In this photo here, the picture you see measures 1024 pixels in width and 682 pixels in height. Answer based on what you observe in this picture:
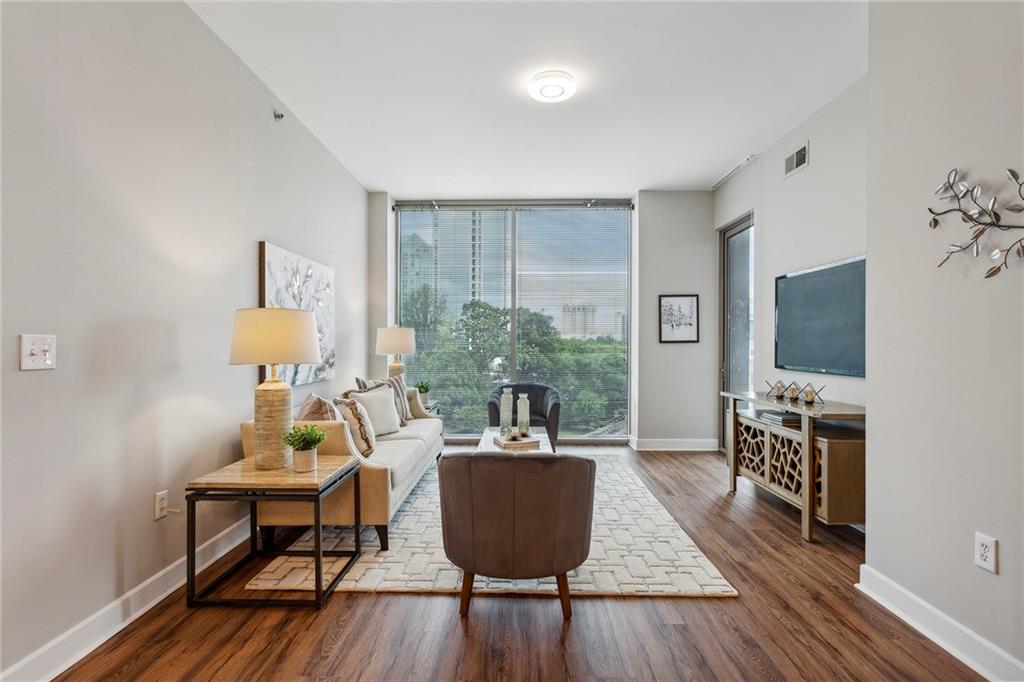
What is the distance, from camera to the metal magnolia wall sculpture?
1.78 metres

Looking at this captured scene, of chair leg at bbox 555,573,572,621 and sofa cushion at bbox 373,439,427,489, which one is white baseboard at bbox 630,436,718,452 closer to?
sofa cushion at bbox 373,439,427,489

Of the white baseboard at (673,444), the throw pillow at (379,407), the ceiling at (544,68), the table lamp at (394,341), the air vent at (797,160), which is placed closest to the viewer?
the ceiling at (544,68)

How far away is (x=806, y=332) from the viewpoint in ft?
12.3

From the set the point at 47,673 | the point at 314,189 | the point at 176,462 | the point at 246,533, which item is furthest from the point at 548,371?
the point at 47,673

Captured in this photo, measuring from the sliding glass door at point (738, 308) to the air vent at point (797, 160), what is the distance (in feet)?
2.78

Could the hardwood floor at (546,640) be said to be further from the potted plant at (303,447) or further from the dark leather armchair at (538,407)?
the dark leather armchair at (538,407)

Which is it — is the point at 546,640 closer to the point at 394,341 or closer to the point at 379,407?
the point at 379,407

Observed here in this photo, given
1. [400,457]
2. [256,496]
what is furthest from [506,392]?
[256,496]

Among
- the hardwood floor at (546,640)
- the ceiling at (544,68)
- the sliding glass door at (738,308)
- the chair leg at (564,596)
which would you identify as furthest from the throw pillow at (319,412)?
the sliding glass door at (738,308)

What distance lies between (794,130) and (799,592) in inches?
134

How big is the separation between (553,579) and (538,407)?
9.57 ft

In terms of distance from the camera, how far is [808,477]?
120 inches

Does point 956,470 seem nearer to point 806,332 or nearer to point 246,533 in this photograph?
point 806,332

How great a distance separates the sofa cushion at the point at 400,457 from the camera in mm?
3148
